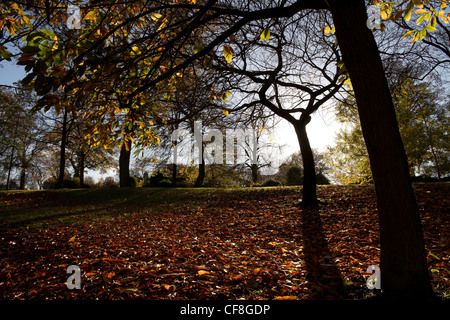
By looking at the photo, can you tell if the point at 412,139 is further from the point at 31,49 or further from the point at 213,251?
the point at 31,49

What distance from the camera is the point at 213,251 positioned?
14.8 ft

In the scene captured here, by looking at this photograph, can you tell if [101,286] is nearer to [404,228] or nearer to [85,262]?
[85,262]

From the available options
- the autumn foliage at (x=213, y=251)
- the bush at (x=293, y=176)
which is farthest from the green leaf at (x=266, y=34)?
the bush at (x=293, y=176)

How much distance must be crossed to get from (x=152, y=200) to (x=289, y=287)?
1028 cm

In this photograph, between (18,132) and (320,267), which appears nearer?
(320,267)

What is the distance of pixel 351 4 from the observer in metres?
2.68

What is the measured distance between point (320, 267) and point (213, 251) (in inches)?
72.5

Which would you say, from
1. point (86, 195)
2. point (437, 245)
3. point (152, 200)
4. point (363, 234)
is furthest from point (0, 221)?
point (437, 245)

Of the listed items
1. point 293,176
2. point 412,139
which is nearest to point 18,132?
point 293,176

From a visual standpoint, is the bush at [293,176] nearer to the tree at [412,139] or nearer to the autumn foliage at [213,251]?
the tree at [412,139]

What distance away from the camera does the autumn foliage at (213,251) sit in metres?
2.93

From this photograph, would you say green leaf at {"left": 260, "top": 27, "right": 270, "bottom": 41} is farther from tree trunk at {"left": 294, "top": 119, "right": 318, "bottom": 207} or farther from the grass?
the grass

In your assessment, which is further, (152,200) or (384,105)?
(152,200)

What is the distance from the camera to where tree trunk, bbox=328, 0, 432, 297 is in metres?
2.49
